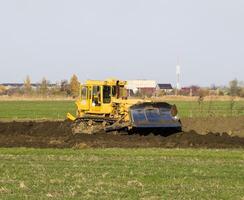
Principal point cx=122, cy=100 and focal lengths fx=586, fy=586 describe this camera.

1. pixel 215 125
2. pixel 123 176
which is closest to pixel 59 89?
pixel 215 125

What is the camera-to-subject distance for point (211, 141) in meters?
27.0

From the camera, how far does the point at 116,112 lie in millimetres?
32219

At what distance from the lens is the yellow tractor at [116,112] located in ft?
97.1

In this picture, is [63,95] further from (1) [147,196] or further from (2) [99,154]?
(1) [147,196]

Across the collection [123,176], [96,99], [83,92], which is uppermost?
[83,92]

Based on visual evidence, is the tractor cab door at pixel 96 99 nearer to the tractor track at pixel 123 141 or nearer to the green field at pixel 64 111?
the tractor track at pixel 123 141

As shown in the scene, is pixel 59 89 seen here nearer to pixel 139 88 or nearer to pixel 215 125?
pixel 139 88

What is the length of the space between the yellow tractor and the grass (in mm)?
7211

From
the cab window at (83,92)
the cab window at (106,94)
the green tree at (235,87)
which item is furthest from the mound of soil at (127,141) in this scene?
the green tree at (235,87)

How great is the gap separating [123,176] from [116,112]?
17439mm

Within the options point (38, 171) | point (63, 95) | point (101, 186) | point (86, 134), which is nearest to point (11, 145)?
point (86, 134)

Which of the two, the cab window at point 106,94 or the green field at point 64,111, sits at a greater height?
the cab window at point 106,94

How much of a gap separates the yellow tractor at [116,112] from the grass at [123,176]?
23.7ft

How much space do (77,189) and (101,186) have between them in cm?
68
